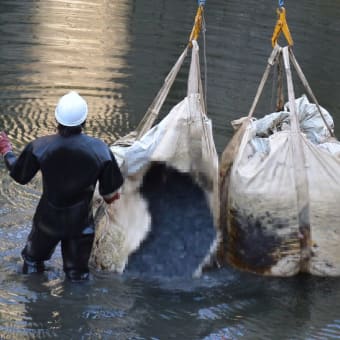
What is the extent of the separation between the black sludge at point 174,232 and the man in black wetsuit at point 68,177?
0.37 metres

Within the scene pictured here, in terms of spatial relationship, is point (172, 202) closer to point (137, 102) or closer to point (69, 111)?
point (69, 111)

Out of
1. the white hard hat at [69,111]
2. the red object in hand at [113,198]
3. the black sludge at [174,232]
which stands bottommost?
the black sludge at [174,232]

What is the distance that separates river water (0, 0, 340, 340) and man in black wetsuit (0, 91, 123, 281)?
0.35m

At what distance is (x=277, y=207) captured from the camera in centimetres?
509

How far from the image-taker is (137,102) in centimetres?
934

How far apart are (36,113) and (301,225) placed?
4.37 m

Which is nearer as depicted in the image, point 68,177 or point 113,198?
point 68,177

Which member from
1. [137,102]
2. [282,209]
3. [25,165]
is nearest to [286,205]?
[282,209]

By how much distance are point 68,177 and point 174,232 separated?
0.90 m

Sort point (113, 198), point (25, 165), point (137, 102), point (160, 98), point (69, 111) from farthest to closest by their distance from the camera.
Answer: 1. point (137, 102)
2. point (160, 98)
3. point (113, 198)
4. point (25, 165)
5. point (69, 111)

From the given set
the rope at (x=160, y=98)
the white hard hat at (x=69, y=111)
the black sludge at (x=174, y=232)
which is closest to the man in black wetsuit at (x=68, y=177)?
the white hard hat at (x=69, y=111)

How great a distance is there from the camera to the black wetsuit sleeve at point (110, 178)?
15.7 feet

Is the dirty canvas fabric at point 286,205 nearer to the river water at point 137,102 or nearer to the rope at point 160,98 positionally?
the river water at point 137,102

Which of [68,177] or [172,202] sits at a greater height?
[68,177]
